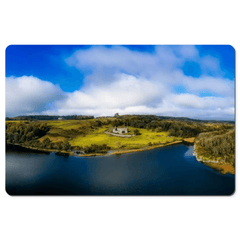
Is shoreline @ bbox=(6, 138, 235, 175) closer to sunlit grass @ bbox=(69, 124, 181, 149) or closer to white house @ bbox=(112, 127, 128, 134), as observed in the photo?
sunlit grass @ bbox=(69, 124, 181, 149)

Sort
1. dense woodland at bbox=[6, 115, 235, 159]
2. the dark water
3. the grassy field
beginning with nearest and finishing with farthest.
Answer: the dark water
dense woodland at bbox=[6, 115, 235, 159]
the grassy field

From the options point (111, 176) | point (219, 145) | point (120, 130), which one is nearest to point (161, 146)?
point (120, 130)

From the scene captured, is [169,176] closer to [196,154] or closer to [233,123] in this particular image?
[196,154]

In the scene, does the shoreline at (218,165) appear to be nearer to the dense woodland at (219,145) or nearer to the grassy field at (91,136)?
the dense woodland at (219,145)

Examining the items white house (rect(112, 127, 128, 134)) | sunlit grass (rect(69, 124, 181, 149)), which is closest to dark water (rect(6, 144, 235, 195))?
sunlit grass (rect(69, 124, 181, 149))

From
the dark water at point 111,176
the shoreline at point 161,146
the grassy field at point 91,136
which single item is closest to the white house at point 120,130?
the grassy field at point 91,136

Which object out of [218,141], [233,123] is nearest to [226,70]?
[233,123]
